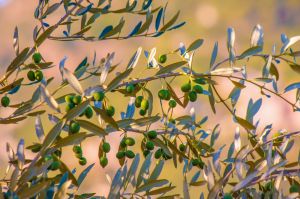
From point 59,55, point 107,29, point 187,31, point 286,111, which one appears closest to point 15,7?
point 59,55

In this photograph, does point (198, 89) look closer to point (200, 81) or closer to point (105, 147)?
point (200, 81)

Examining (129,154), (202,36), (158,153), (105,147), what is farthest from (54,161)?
(202,36)

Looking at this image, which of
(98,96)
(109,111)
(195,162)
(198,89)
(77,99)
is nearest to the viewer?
(98,96)

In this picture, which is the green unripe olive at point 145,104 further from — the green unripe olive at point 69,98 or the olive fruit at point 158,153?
the green unripe olive at point 69,98

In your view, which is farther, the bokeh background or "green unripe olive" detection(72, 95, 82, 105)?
the bokeh background

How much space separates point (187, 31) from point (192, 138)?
415ft

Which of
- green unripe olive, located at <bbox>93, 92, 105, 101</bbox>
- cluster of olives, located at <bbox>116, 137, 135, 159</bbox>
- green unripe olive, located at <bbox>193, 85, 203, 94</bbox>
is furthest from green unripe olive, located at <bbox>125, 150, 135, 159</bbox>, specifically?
green unripe olive, located at <bbox>93, 92, 105, 101</bbox>

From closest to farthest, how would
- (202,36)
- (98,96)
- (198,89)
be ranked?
(98,96) → (198,89) → (202,36)

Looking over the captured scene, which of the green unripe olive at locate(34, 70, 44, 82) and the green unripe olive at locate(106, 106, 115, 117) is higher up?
the green unripe olive at locate(34, 70, 44, 82)

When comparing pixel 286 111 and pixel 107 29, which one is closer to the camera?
pixel 107 29

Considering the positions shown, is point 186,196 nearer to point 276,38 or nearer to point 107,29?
point 107,29

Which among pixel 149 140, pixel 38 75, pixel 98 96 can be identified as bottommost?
pixel 149 140

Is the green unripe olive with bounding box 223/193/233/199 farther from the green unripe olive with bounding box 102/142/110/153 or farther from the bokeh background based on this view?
the bokeh background

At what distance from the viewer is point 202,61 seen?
124750mm
